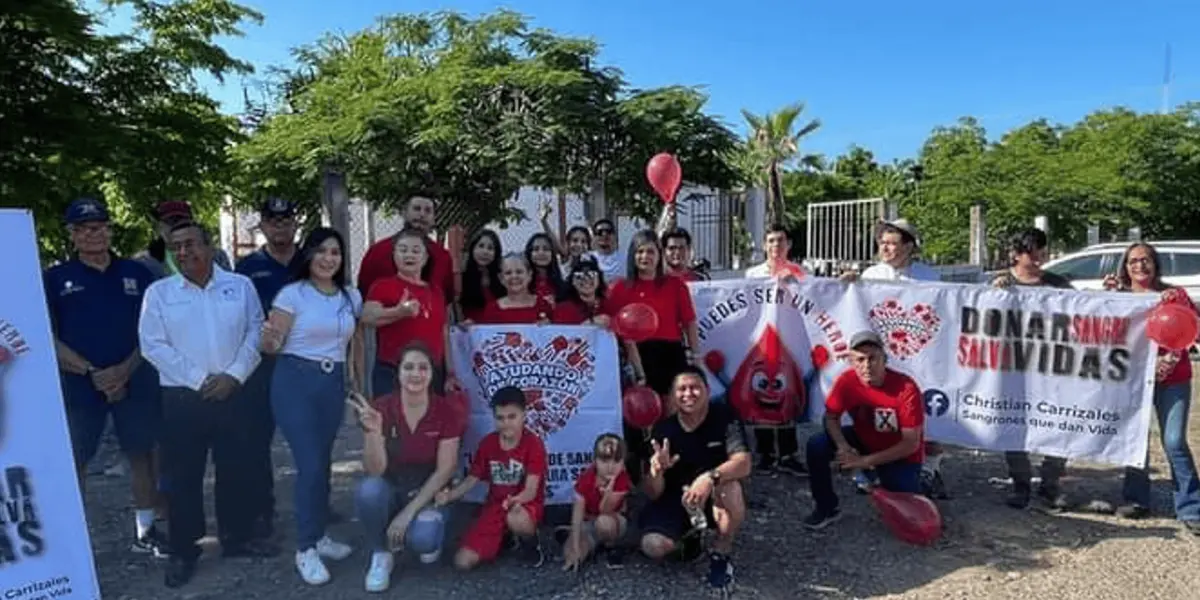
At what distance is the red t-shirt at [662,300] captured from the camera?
547cm

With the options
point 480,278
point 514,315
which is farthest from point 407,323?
point 480,278

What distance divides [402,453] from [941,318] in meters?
3.44

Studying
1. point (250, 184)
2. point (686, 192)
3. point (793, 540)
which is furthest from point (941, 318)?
point (250, 184)

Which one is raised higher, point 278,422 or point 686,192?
point 686,192

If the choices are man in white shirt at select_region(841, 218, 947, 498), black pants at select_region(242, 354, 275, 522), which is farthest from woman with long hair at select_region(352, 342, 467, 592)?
man in white shirt at select_region(841, 218, 947, 498)

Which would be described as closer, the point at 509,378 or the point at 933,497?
the point at 509,378

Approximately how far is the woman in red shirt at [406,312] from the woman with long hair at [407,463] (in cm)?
20

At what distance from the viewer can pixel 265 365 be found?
484cm

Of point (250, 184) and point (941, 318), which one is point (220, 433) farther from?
point (250, 184)

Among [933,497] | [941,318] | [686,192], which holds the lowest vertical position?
[933,497]

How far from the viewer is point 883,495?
5.09m

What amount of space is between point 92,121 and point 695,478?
538 centimetres

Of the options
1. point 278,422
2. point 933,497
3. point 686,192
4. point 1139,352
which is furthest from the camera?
point 686,192

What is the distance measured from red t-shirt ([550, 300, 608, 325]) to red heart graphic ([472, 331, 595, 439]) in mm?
122
